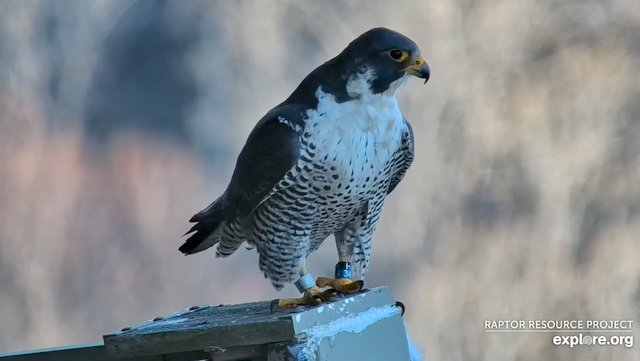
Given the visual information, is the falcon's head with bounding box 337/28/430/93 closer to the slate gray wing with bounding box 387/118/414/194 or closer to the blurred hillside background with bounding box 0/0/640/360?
the slate gray wing with bounding box 387/118/414/194

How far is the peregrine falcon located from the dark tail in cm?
14

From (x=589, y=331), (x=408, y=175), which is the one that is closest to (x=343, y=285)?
(x=408, y=175)

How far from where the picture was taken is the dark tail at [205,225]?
218 centimetres

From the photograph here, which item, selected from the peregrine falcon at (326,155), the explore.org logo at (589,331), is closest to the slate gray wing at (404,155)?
the peregrine falcon at (326,155)

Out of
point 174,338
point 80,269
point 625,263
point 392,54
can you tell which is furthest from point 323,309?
point 625,263

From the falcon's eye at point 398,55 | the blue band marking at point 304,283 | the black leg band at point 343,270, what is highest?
the falcon's eye at point 398,55

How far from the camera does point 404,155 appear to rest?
2.07 m

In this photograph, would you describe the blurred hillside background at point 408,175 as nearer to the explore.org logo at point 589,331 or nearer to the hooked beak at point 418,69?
the explore.org logo at point 589,331

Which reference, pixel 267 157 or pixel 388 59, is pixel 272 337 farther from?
pixel 388 59

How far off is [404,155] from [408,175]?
121 cm

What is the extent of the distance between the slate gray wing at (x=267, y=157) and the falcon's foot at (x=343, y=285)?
247mm

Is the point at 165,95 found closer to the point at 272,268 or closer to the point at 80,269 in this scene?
the point at 80,269

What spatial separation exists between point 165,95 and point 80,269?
0.75m

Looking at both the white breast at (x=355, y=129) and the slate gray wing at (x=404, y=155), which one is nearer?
the white breast at (x=355, y=129)
